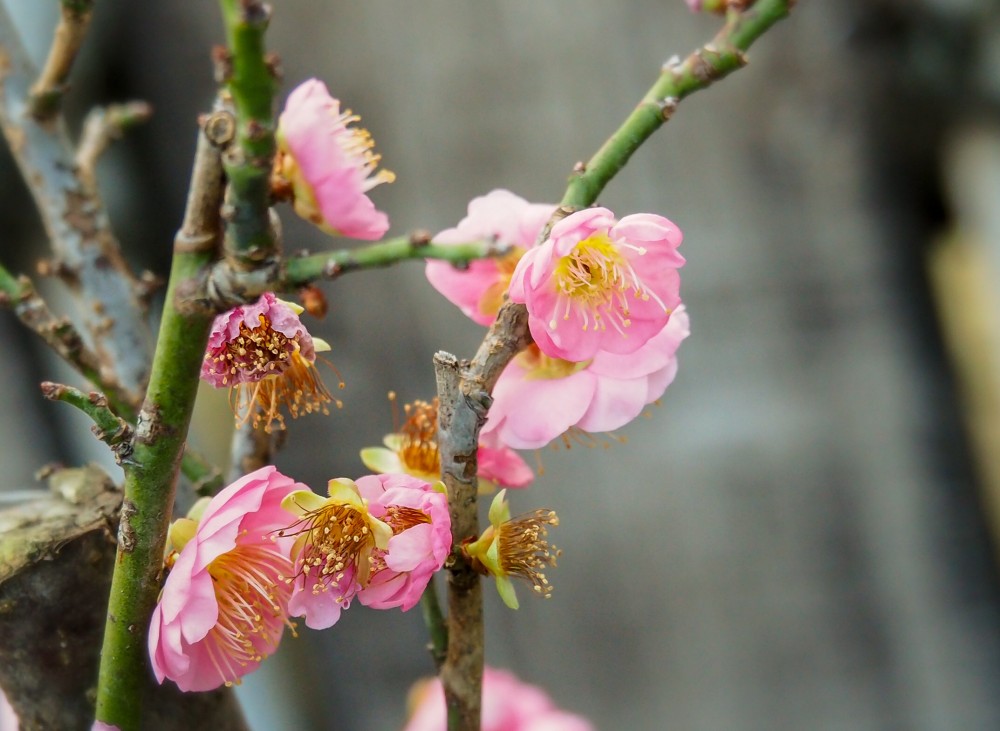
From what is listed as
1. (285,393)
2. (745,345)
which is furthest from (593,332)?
(745,345)

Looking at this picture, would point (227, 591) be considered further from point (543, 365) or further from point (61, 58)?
point (61, 58)

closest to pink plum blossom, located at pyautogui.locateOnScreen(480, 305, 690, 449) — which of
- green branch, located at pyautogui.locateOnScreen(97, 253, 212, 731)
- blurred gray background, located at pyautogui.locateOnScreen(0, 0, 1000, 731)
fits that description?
green branch, located at pyautogui.locateOnScreen(97, 253, 212, 731)

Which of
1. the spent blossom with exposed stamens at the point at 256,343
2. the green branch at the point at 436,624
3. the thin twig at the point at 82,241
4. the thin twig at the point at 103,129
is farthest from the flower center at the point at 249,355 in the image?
the thin twig at the point at 103,129

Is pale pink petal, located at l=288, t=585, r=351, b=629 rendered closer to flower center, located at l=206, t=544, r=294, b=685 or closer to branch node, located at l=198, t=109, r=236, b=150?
flower center, located at l=206, t=544, r=294, b=685

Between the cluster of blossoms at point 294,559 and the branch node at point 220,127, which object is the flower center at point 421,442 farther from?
the branch node at point 220,127

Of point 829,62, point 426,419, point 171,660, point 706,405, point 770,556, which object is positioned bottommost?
point 171,660

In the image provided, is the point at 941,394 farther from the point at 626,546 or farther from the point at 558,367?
the point at 558,367

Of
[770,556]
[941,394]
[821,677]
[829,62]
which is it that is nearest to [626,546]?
[770,556]
